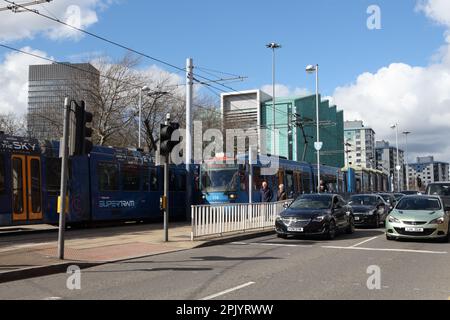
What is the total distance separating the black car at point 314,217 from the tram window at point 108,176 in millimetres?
7558

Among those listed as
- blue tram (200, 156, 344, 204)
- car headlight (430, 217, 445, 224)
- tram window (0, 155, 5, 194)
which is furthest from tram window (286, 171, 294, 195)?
tram window (0, 155, 5, 194)

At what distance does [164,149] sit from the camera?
15.0 m

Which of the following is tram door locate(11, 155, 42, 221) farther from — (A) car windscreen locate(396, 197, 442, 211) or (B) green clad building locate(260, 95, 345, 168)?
(B) green clad building locate(260, 95, 345, 168)

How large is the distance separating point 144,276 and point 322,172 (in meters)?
27.3

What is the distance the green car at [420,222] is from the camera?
50.0ft

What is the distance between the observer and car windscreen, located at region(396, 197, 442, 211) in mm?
16391

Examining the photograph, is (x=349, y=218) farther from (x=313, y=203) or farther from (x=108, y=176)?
(x=108, y=176)

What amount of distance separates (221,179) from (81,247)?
11.2 meters

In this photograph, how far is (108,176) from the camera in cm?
2098
